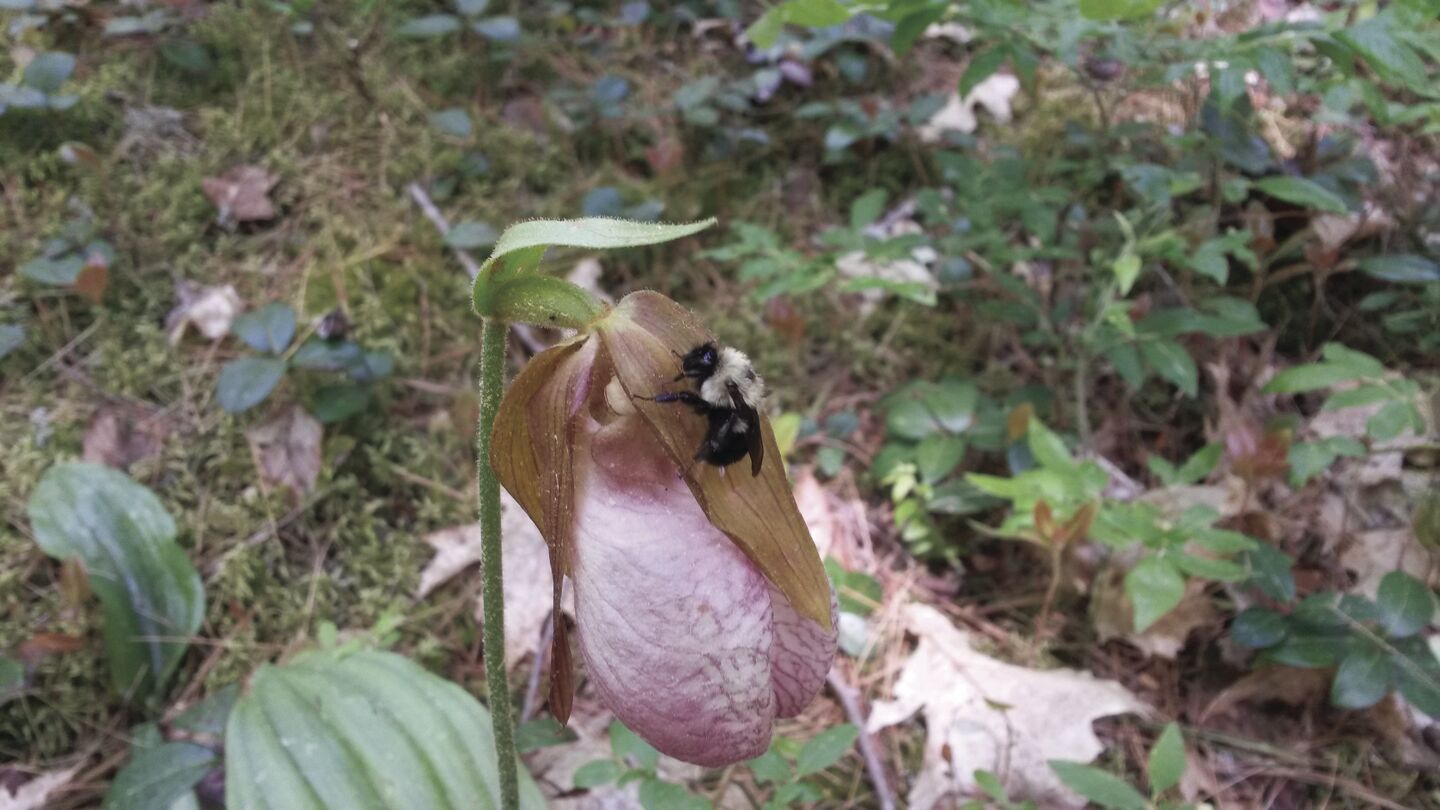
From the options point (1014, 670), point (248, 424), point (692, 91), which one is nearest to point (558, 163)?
point (692, 91)

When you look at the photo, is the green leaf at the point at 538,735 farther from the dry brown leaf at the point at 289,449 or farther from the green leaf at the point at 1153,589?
the green leaf at the point at 1153,589

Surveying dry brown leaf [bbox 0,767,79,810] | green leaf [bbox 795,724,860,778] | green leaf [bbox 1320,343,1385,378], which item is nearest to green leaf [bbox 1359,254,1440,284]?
green leaf [bbox 1320,343,1385,378]

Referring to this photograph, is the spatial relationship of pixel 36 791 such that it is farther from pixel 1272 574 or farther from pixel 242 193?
pixel 1272 574

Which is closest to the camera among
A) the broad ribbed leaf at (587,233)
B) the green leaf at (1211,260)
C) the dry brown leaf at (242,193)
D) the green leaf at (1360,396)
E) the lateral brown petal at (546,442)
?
the broad ribbed leaf at (587,233)

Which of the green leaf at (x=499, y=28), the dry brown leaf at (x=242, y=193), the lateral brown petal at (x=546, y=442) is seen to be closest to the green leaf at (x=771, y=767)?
the lateral brown petal at (x=546, y=442)

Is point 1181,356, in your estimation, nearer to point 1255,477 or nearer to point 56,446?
point 1255,477
